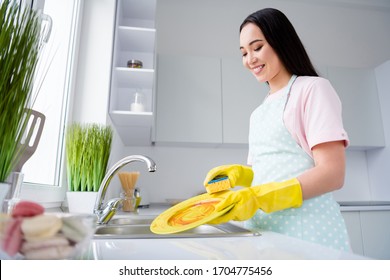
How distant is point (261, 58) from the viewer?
1004 mm

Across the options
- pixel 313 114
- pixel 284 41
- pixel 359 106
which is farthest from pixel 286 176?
pixel 359 106

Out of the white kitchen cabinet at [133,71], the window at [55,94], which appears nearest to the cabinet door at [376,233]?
the white kitchen cabinet at [133,71]

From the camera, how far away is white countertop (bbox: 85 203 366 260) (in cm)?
42

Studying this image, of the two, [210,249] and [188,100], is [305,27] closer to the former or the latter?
[188,100]

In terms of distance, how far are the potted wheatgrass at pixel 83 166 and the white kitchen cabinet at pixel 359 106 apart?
7.46 ft

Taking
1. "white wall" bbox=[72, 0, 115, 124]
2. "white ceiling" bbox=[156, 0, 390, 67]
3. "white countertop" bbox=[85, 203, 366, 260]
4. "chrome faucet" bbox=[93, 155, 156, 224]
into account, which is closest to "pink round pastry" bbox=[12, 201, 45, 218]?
"white countertop" bbox=[85, 203, 366, 260]

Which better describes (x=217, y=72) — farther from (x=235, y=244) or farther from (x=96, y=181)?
(x=235, y=244)

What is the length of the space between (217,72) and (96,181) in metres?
1.64

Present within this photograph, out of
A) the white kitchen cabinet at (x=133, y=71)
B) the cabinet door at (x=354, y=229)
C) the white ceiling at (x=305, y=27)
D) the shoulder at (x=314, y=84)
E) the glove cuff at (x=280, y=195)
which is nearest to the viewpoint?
the glove cuff at (x=280, y=195)

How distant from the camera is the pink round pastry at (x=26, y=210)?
27 cm

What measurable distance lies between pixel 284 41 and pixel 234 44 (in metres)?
2.08

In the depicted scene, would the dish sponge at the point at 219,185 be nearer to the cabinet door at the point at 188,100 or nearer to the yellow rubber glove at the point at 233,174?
the yellow rubber glove at the point at 233,174
